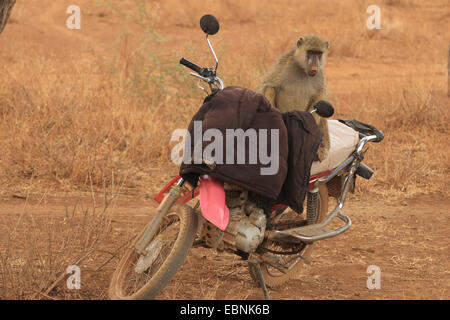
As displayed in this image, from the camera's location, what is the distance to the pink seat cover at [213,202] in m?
3.07

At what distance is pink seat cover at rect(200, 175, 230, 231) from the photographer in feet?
10.1

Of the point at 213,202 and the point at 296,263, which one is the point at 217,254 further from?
the point at 213,202

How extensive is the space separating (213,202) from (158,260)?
0.45 m

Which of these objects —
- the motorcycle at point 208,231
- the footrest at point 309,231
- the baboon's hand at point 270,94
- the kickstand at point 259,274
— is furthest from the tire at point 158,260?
the baboon's hand at point 270,94

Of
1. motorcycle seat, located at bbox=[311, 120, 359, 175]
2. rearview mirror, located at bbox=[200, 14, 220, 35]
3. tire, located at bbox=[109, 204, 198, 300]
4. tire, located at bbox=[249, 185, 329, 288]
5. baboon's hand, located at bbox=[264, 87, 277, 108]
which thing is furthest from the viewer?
baboon's hand, located at bbox=[264, 87, 277, 108]

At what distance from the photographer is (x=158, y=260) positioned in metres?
3.30

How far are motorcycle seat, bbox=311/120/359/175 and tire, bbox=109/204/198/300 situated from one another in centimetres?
89

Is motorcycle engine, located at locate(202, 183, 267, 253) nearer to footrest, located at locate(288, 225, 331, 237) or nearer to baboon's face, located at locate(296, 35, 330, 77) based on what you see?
footrest, located at locate(288, 225, 331, 237)

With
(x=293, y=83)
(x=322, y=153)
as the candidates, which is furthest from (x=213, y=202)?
(x=293, y=83)

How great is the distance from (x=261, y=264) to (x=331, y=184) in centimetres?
75

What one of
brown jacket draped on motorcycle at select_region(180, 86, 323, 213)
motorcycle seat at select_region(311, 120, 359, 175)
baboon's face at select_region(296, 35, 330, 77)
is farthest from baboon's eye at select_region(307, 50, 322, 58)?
brown jacket draped on motorcycle at select_region(180, 86, 323, 213)

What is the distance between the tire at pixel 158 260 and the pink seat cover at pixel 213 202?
0.42 feet

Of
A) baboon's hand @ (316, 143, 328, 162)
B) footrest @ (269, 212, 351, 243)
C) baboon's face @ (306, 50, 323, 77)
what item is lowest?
footrest @ (269, 212, 351, 243)

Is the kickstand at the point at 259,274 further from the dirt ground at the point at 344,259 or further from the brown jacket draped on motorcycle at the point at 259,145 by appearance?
the brown jacket draped on motorcycle at the point at 259,145
